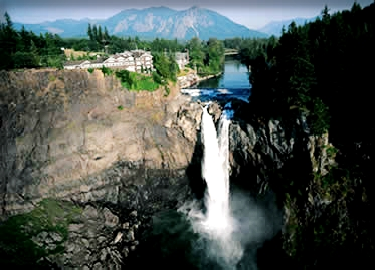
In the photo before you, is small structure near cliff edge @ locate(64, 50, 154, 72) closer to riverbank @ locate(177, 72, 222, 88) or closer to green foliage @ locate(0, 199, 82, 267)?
riverbank @ locate(177, 72, 222, 88)

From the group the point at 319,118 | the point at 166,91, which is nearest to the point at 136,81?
the point at 166,91

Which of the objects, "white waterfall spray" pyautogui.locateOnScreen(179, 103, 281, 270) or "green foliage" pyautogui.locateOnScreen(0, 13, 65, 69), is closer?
"white waterfall spray" pyautogui.locateOnScreen(179, 103, 281, 270)

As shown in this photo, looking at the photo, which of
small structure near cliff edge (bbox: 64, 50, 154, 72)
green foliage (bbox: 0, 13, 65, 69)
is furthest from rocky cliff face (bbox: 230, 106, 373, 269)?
green foliage (bbox: 0, 13, 65, 69)

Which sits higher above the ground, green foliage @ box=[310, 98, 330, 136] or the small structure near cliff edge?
the small structure near cliff edge

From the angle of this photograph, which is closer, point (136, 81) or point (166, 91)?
point (136, 81)

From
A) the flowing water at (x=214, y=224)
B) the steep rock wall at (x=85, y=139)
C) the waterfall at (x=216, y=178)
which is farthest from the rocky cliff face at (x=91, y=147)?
the waterfall at (x=216, y=178)

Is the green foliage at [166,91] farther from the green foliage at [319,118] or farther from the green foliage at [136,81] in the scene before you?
the green foliage at [319,118]

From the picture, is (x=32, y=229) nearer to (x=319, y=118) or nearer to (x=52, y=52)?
(x=319, y=118)
